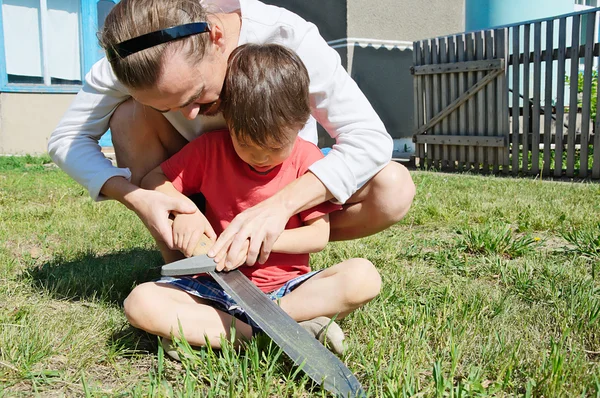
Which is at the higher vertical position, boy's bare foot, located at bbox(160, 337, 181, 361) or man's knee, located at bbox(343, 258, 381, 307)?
man's knee, located at bbox(343, 258, 381, 307)

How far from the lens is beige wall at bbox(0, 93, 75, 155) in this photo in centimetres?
809

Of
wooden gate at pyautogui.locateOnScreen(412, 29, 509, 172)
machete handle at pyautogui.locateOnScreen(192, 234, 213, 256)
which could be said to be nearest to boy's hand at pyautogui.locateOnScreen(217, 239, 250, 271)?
machete handle at pyautogui.locateOnScreen(192, 234, 213, 256)

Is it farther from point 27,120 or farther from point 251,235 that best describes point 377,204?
point 27,120

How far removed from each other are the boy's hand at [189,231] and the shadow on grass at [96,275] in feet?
1.77

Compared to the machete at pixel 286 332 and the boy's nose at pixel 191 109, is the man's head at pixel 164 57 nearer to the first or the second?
the boy's nose at pixel 191 109

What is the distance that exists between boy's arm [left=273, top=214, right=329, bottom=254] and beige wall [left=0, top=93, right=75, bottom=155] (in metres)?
7.20

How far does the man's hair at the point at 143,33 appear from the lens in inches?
69.9

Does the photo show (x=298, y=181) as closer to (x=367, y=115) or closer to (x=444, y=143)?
(x=367, y=115)

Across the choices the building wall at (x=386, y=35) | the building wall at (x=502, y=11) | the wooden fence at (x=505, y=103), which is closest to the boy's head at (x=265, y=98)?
the wooden fence at (x=505, y=103)

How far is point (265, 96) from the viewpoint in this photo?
1.90 metres

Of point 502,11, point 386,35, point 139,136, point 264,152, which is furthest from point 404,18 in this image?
point 264,152

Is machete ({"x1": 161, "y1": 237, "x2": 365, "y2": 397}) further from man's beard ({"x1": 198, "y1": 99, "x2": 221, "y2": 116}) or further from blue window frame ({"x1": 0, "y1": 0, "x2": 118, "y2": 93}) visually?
blue window frame ({"x1": 0, "y1": 0, "x2": 118, "y2": 93})

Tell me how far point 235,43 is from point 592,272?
1.77m

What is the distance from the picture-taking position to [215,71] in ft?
6.32
